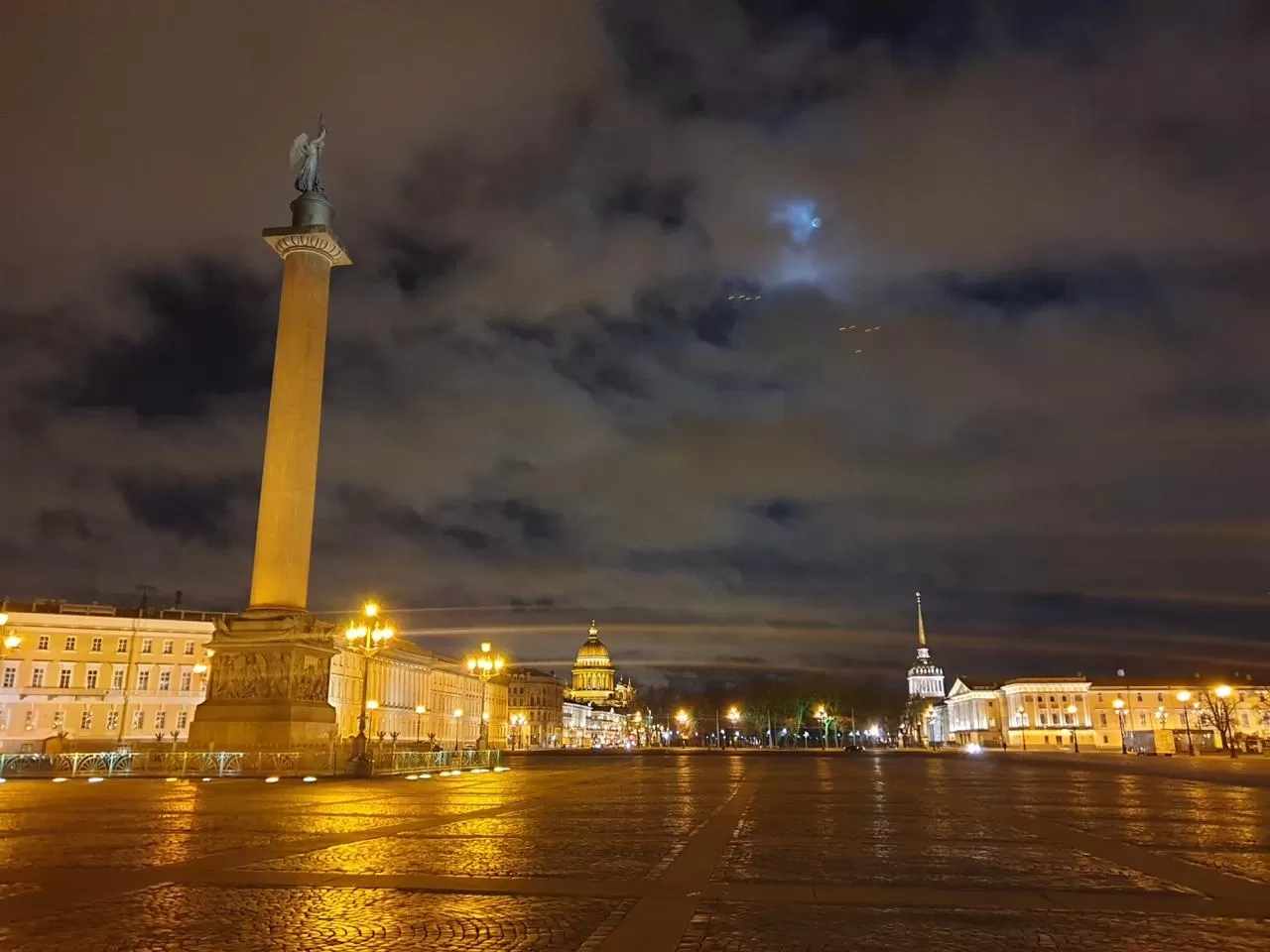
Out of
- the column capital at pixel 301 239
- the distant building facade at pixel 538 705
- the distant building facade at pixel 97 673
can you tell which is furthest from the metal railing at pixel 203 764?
the distant building facade at pixel 538 705

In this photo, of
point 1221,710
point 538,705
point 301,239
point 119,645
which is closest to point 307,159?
point 301,239

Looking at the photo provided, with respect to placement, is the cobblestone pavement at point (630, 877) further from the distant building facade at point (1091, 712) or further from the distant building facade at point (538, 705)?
the distant building facade at point (538, 705)

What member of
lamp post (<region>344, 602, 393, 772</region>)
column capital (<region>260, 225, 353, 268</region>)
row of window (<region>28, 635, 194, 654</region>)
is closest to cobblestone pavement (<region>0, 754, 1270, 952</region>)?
lamp post (<region>344, 602, 393, 772</region>)

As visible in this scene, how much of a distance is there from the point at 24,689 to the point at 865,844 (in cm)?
8825

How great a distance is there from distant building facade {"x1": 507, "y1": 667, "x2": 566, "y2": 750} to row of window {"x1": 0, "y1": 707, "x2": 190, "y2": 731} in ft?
283

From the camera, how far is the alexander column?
35.3 metres

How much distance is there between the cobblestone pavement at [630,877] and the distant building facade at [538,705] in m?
159

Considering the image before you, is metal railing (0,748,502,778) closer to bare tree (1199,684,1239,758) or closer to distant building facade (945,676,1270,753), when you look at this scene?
bare tree (1199,684,1239,758)

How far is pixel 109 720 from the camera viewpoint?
8538 cm

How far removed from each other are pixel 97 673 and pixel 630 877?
296ft

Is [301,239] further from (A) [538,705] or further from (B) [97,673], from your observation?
(A) [538,705]

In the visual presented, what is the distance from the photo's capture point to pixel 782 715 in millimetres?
147500

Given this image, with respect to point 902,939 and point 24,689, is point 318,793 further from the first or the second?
point 24,689

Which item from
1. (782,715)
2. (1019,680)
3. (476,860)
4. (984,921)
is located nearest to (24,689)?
(476,860)
